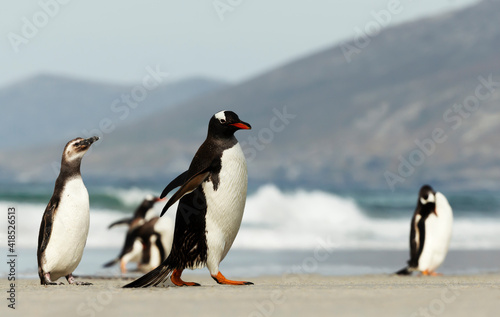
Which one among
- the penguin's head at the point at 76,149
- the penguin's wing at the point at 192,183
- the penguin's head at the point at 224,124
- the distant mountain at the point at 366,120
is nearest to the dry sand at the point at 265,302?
the penguin's wing at the point at 192,183

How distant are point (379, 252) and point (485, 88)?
9087 centimetres

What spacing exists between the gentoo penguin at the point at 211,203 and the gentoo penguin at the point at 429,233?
505cm

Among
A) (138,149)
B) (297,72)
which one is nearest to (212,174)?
(138,149)

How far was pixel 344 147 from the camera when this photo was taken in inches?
3932

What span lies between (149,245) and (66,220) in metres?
3.88

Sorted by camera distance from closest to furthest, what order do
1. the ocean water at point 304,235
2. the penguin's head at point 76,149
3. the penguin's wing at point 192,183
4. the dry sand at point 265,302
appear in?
the dry sand at point 265,302 < the penguin's wing at point 192,183 < the penguin's head at point 76,149 < the ocean water at point 304,235

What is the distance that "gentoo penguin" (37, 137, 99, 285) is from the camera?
22.5 feet

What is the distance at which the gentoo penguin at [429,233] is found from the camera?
35.3ft

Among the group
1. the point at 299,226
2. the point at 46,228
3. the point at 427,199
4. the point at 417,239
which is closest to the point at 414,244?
the point at 417,239

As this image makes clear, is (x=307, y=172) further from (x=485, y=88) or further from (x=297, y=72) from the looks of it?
(x=297, y=72)

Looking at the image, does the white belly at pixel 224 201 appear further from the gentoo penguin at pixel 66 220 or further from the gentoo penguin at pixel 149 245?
the gentoo penguin at pixel 149 245

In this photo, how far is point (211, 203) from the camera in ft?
20.1

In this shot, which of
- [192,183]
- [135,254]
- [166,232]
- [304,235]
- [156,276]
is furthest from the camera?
[304,235]

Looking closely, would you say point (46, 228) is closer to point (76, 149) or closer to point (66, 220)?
point (66, 220)
